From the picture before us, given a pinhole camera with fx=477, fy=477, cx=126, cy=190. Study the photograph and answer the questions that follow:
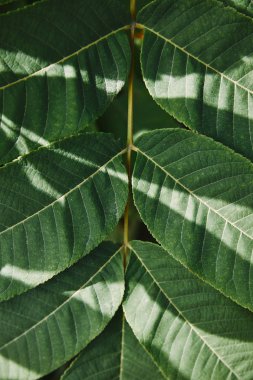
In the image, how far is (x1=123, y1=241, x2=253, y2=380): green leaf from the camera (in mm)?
1110

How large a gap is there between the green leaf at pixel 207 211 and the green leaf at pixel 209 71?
4 centimetres

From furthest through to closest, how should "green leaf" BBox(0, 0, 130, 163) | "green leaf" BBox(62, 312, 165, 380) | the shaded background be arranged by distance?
the shaded background
"green leaf" BBox(62, 312, 165, 380)
"green leaf" BBox(0, 0, 130, 163)

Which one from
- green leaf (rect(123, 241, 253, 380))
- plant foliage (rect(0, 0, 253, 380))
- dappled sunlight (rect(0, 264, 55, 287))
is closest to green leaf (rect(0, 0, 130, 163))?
plant foliage (rect(0, 0, 253, 380))

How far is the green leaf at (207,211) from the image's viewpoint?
105 cm

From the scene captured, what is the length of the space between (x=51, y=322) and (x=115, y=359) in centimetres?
19

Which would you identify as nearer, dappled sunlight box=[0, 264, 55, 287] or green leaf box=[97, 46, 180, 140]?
dappled sunlight box=[0, 264, 55, 287]

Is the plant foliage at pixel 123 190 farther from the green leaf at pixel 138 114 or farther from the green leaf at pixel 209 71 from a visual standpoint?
the green leaf at pixel 138 114

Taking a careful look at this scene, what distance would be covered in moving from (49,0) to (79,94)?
0.21 meters

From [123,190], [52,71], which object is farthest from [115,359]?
[52,71]

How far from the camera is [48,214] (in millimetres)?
1080

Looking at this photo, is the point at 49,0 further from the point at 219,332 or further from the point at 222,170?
the point at 219,332

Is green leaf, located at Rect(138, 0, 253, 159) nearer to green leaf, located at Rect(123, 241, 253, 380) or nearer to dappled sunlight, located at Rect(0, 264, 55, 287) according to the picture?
green leaf, located at Rect(123, 241, 253, 380)

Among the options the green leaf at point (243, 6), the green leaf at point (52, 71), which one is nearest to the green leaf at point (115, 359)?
the green leaf at point (52, 71)

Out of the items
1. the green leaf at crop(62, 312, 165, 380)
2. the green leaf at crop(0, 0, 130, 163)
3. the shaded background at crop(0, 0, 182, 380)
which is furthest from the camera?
the shaded background at crop(0, 0, 182, 380)
